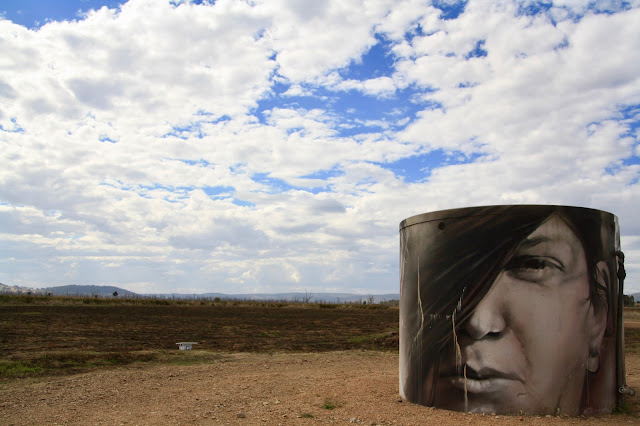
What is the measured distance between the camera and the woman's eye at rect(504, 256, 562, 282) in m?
6.54

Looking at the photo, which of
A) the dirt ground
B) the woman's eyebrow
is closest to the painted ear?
the dirt ground

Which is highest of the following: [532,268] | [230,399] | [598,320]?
[532,268]

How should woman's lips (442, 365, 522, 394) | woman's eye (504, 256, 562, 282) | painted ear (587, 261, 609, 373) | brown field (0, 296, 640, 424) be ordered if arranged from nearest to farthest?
woman's lips (442, 365, 522, 394) < woman's eye (504, 256, 562, 282) < painted ear (587, 261, 609, 373) < brown field (0, 296, 640, 424)

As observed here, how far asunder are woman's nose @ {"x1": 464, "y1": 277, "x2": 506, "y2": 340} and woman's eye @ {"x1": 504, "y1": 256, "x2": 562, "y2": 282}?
0.81 ft

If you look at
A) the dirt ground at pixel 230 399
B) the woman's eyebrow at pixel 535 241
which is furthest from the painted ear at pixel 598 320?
the woman's eyebrow at pixel 535 241

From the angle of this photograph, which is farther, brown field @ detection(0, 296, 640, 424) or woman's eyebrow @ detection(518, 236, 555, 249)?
brown field @ detection(0, 296, 640, 424)

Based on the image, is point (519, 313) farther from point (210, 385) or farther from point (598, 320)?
point (210, 385)

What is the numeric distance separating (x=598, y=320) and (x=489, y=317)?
155 cm

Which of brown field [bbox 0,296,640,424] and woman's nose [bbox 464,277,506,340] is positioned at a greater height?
woman's nose [bbox 464,277,506,340]

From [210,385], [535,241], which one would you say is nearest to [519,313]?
[535,241]

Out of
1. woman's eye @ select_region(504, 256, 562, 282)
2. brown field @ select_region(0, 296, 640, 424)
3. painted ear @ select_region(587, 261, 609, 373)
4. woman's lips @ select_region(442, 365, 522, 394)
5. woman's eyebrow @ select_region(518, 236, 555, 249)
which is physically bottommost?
brown field @ select_region(0, 296, 640, 424)

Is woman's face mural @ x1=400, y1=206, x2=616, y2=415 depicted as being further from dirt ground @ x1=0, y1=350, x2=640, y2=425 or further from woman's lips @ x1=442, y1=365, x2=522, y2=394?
dirt ground @ x1=0, y1=350, x2=640, y2=425

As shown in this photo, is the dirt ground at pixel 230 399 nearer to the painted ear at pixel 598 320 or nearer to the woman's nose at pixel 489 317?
the painted ear at pixel 598 320

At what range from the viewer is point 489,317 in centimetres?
657
